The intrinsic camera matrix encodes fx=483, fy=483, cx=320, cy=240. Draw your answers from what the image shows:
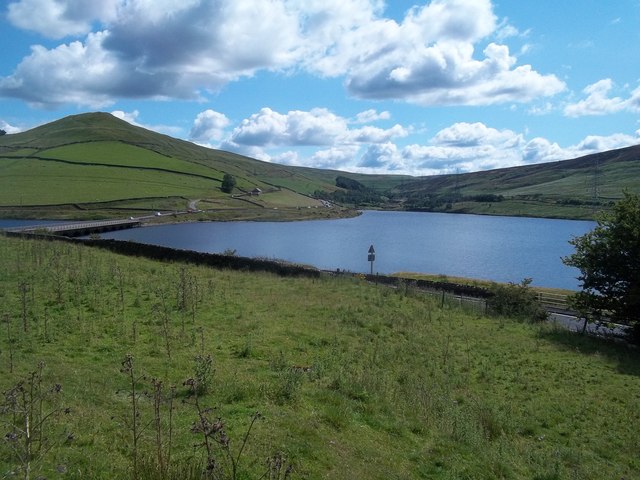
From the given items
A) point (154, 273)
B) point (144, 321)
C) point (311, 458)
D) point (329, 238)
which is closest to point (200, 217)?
point (329, 238)

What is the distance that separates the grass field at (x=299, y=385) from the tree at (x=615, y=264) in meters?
3.35

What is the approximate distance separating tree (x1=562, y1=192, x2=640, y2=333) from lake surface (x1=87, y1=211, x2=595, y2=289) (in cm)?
3283

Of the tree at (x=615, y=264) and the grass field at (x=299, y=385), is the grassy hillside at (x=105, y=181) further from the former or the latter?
the tree at (x=615, y=264)

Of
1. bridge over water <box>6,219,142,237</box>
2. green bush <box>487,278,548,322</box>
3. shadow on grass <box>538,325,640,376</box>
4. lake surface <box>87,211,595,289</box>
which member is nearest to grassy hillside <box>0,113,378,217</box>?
bridge over water <box>6,219,142,237</box>

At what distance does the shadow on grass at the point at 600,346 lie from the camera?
16812 mm

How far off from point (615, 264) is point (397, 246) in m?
64.1

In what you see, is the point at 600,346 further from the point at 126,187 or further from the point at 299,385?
the point at 126,187

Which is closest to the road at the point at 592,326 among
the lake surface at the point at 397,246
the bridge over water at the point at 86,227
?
the lake surface at the point at 397,246

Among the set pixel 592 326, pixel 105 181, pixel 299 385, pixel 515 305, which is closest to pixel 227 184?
pixel 105 181

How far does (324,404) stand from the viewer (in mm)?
8719

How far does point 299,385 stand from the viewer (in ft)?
30.6

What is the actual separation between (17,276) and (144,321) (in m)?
6.86

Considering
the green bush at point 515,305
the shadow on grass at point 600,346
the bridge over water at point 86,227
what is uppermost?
the bridge over water at point 86,227

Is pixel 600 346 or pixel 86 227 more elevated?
pixel 86 227
